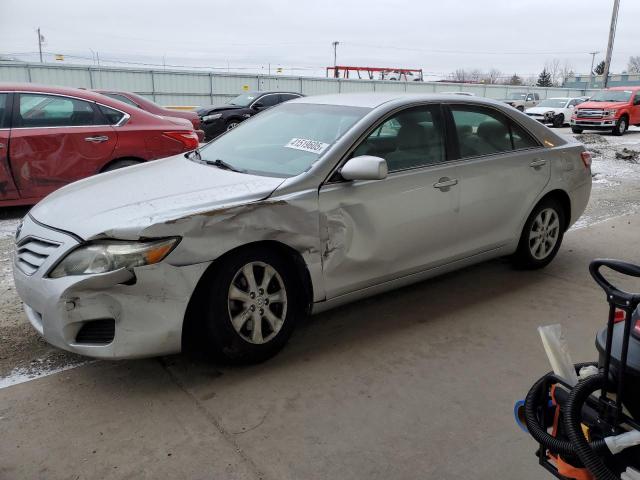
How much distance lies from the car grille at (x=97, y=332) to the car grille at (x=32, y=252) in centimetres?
42

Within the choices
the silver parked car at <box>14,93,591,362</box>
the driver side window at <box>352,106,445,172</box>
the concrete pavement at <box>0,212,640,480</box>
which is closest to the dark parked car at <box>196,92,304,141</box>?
the silver parked car at <box>14,93,591,362</box>

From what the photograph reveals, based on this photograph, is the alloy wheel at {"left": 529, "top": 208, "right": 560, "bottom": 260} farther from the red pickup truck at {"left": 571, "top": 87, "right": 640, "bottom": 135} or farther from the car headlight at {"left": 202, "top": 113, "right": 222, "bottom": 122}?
the red pickup truck at {"left": 571, "top": 87, "right": 640, "bottom": 135}

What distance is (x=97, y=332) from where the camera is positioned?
9.30ft

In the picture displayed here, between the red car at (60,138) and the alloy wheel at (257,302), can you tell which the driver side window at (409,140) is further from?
the red car at (60,138)

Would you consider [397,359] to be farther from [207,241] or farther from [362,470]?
[207,241]

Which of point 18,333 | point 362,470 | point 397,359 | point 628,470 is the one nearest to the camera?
point 628,470

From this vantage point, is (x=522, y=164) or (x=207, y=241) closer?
(x=207, y=241)

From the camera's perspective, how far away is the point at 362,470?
2398mm

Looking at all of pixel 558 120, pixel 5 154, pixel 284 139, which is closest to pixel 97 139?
pixel 5 154

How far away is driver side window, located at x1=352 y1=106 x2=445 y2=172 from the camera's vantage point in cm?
371

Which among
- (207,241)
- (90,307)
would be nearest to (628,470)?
(207,241)

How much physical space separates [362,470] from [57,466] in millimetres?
1307

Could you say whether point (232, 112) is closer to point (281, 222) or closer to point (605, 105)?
point (605, 105)

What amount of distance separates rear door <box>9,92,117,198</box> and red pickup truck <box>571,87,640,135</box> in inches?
725
